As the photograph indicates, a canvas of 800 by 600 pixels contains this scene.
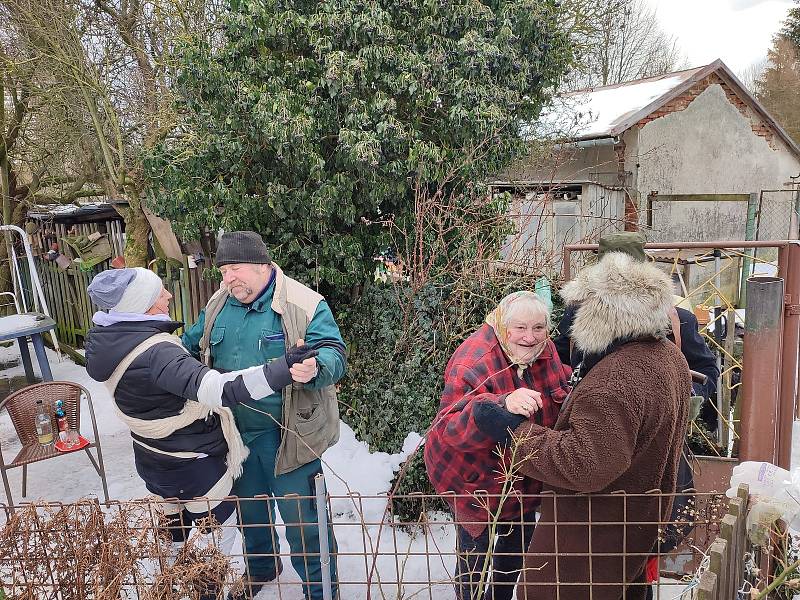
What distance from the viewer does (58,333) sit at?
849 cm

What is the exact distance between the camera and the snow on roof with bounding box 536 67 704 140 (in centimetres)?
852

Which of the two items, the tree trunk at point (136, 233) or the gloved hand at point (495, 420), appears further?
the tree trunk at point (136, 233)

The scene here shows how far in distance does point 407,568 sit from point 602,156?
8.94m

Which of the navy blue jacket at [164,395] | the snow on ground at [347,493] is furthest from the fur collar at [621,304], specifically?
the snow on ground at [347,493]

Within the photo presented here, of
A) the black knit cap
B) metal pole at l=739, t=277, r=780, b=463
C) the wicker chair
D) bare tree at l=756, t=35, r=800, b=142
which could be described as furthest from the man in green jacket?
bare tree at l=756, t=35, r=800, b=142

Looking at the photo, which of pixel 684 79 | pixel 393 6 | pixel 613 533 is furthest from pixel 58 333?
pixel 684 79

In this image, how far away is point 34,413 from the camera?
4.05 meters

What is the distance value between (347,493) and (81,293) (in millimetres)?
6485

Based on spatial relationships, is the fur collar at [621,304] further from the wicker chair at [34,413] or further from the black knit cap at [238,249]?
the wicker chair at [34,413]

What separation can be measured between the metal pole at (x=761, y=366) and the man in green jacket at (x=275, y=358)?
2.00m

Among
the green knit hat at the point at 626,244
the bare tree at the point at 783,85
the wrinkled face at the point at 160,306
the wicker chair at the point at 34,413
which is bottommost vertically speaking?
the wicker chair at the point at 34,413

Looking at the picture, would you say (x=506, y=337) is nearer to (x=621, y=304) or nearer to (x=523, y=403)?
(x=523, y=403)

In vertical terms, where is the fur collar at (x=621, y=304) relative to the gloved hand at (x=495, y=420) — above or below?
above

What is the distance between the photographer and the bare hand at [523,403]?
201cm
